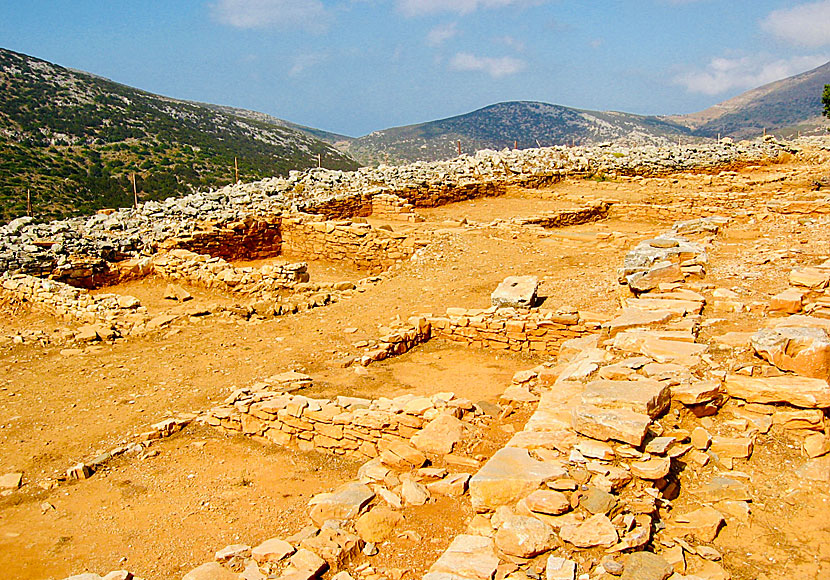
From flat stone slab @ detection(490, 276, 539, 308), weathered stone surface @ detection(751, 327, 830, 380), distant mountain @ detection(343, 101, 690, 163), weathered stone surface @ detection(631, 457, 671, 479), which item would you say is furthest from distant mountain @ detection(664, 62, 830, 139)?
weathered stone surface @ detection(631, 457, 671, 479)

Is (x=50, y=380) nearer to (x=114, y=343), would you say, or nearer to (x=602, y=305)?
(x=114, y=343)

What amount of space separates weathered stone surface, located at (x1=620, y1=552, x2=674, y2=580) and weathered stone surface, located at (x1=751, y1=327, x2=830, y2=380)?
2336 mm

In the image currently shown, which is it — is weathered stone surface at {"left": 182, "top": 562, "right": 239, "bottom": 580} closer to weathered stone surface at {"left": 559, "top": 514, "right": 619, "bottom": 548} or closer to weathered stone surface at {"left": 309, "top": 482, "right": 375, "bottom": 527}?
weathered stone surface at {"left": 309, "top": 482, "right": 375, "bottom": 527}

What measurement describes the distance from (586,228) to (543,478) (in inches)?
500

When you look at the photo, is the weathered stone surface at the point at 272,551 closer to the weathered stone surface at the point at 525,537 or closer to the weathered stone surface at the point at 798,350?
the weathered stone surface at the point at 525,537

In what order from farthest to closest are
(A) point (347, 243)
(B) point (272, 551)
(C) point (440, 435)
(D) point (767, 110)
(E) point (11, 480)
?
(D) point (767, 110) < (A) point (347, 243) < (E) point (11, 480) < (C) point (440, 435) < (B) point (272, 551)

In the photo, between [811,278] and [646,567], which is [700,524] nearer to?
[646,567]

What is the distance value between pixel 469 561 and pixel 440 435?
2012mm

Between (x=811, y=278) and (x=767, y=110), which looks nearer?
(x=811, y=278)

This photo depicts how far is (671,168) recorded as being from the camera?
21.3 metres

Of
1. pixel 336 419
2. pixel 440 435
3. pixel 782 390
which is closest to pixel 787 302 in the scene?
pixel 782 390

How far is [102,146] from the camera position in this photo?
37.3 m

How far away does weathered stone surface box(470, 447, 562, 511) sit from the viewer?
344 centimetres

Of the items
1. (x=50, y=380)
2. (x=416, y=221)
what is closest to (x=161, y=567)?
(x=50, y=380)
